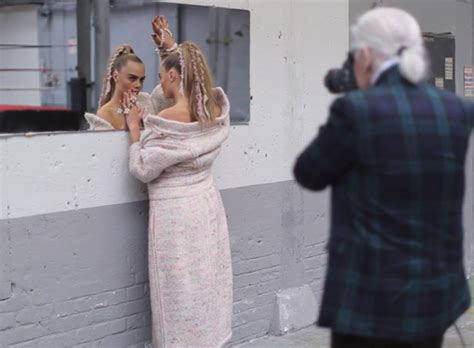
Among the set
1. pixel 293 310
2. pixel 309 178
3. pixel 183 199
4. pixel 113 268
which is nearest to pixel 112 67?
pixel 183 199

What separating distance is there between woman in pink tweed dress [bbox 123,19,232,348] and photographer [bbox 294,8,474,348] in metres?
1.97

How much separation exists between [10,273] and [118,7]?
5.17 ft

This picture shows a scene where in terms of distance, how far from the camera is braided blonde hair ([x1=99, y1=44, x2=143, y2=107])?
5359 mm

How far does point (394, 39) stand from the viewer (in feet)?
10.1

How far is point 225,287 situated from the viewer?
5.40m

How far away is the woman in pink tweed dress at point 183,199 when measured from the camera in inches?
199

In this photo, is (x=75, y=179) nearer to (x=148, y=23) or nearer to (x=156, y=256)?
(x=156, y=256)

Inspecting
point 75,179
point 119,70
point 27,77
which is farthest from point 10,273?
point 119,70

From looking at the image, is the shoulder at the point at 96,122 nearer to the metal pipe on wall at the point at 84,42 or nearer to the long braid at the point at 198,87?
the metal pipe on wall at the point at 84,42

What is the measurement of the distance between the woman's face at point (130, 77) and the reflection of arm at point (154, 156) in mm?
421

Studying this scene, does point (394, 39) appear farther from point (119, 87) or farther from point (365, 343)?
point (119, 87)

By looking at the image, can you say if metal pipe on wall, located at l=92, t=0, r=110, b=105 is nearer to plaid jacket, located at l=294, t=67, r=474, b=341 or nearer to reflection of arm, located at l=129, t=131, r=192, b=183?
reflection of arm, located at l=129, t=131, r=192, b=183

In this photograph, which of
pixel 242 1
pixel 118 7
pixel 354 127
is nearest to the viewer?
pixel 354 127

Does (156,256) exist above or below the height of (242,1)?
below
